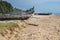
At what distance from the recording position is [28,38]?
45.6ft

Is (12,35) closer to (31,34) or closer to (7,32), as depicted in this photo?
(7,32)

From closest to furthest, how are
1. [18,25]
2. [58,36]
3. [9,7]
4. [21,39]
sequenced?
[21,39] < [58,36] < [18,25] < [9,7]

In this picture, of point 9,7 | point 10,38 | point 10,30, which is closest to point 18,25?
point 10,30

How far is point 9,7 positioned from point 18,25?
85.2 feet

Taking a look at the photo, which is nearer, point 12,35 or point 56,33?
point 12,35

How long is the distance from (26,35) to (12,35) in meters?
1.05

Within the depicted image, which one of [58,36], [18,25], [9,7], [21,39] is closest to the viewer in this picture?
[21,39]

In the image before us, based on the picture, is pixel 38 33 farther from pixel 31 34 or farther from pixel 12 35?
pixel 12 35

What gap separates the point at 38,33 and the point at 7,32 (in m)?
2.46

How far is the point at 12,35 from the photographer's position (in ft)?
47.2

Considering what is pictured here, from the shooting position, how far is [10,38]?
13.9 m

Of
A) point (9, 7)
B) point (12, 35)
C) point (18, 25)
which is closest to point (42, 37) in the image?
point (12, 35)

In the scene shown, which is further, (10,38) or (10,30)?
(10,30)

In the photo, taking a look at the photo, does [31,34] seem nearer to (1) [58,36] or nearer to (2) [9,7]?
(1) [58,36]
